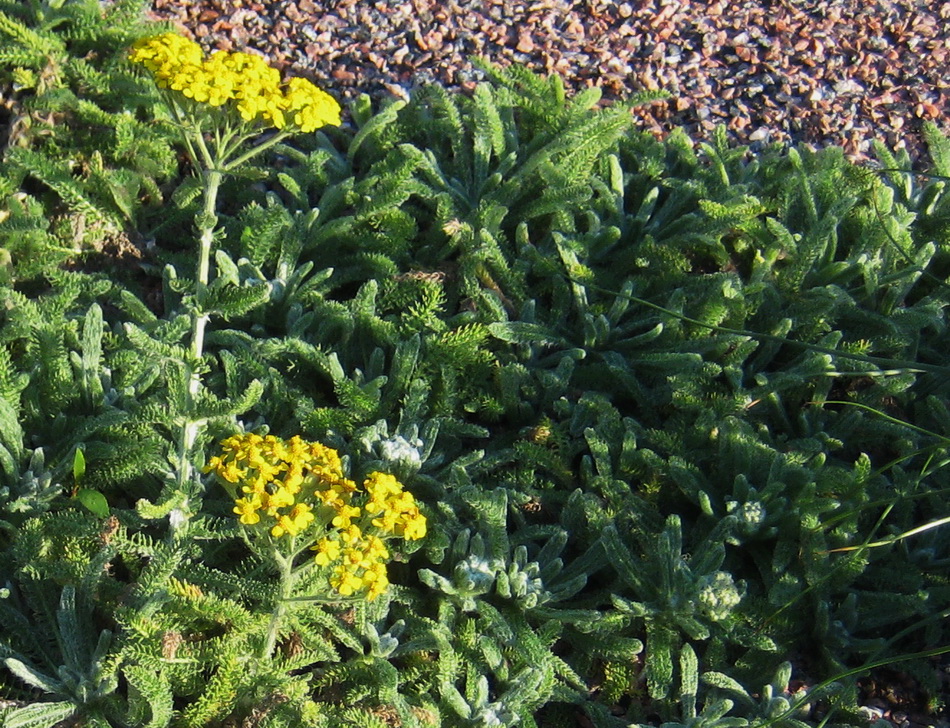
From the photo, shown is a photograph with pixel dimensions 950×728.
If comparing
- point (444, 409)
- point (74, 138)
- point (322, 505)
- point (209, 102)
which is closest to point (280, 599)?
point (322, 505)

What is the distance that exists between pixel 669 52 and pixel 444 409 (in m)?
2.14

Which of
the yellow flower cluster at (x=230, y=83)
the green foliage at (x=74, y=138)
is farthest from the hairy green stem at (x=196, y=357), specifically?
the green foliage at (x=74, y=138)

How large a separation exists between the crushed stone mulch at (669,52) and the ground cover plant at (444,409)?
0.79ft

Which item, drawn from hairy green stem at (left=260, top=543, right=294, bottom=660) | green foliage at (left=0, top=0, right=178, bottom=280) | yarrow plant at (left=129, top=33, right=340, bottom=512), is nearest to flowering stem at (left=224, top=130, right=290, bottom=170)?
yarrow plant at (left=129, top=33, right=340, bottom=512)

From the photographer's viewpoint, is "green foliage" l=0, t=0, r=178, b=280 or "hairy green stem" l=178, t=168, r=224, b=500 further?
"green foliage" l=0, t=0, r=178, b=280

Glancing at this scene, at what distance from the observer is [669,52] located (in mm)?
4473

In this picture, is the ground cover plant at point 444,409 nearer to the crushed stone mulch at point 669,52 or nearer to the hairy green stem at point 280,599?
the hairy green stem at point 280,599

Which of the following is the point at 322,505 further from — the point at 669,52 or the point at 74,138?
the point at 669,52

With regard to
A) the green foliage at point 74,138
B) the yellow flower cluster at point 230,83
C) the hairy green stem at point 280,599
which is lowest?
the hairy green stem at point 280,599

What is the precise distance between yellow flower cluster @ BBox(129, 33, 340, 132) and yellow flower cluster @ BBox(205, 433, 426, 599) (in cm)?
94

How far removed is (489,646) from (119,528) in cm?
107

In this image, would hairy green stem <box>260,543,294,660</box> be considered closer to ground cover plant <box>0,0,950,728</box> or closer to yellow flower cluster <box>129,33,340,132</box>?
ground cover plant <box>0,0,950,728</box>

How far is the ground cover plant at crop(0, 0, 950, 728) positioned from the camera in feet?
8.82

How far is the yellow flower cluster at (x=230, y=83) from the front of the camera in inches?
107
